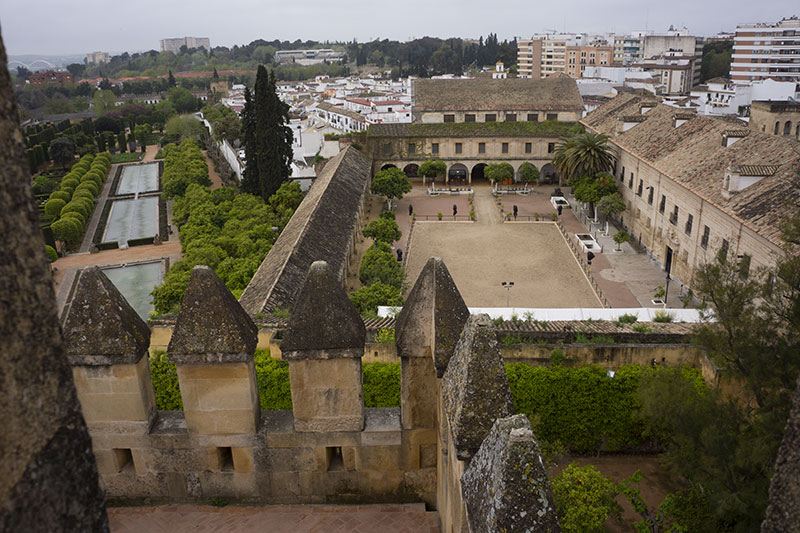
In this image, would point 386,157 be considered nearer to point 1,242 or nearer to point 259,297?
point 259,297

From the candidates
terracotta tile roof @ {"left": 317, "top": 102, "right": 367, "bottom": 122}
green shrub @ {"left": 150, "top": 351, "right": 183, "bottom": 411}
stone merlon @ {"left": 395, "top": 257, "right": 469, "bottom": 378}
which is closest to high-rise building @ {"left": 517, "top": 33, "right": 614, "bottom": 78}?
terracotta tile roof @ {"left": 317, "top": 102, "right": 367, "bottom": 122}

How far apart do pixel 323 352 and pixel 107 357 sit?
2.71 meters

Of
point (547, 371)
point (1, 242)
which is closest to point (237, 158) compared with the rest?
point (547, 371)

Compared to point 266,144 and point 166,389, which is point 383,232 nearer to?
point 266,144

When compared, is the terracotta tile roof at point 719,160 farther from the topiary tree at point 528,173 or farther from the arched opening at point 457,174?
the arched opening at point 457,174

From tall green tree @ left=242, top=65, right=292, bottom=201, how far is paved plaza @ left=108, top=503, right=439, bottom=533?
36033 millimetres

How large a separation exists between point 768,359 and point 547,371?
502 cm

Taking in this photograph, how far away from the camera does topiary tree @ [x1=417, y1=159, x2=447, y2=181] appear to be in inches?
2154

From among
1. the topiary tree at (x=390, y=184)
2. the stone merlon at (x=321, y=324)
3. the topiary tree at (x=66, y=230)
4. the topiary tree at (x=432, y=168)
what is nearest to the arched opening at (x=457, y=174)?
the topiary tree at (x=432, y=168)

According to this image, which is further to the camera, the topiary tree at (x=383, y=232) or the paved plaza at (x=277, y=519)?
the topiary tree at (x=383, y=232)

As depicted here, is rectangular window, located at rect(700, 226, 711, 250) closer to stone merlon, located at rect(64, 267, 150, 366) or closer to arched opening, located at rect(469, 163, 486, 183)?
stone merlon, located at rect(64, 267, 150, 366)

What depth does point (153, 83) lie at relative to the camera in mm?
166875

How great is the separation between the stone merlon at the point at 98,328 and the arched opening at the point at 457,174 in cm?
5157

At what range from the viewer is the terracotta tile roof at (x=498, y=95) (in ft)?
200
